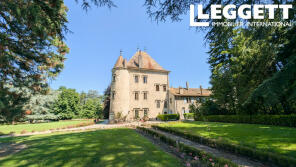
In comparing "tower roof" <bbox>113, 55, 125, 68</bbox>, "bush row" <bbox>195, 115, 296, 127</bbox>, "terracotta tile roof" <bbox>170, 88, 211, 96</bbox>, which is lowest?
"bush row" <bbox>195, 115, 296, 127</bbox>

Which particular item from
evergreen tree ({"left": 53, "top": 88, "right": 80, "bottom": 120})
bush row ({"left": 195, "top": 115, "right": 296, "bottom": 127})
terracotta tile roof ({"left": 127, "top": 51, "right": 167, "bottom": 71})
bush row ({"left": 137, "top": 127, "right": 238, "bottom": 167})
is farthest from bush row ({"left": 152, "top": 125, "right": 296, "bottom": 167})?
evergreen tree ({"left": 53, "top": 88, "right": 80, "bottom": 120})

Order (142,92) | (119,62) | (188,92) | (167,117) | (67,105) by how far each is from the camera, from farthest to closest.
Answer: (67,105), (188,92), (142,92), (119,62), (167,117)

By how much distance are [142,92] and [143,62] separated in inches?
280

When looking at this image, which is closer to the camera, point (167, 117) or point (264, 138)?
point (264, 138)

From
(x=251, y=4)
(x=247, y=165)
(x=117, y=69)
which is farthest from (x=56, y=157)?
(x=117, y=69)

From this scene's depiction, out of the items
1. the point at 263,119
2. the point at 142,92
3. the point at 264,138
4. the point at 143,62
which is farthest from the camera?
the point at 143,62

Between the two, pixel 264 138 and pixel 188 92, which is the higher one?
pixel 188 92

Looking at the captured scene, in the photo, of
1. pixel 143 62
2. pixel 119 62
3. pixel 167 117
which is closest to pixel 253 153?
pixel 167 117

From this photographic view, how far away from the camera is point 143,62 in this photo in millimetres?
28438

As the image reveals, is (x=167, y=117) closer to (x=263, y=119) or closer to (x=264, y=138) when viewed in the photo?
(x=263, y=119)

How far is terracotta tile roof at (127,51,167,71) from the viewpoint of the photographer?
1072 inches

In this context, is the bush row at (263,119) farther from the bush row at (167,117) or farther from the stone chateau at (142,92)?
the bush row at (167,117)

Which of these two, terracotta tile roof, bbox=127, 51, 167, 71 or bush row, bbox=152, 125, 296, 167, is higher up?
terracotta tile roof, bbox=127, 51, 167, 71

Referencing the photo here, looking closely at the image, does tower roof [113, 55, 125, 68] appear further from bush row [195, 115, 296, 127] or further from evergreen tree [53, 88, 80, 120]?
evergreen tree [53, 88, 80, 120]
